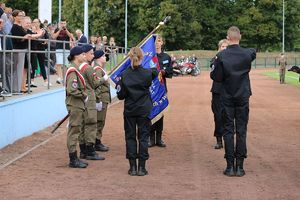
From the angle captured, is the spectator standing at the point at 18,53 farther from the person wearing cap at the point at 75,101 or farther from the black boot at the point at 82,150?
the person wearing cap at the point at 75,101

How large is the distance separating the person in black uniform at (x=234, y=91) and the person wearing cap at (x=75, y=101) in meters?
2.06

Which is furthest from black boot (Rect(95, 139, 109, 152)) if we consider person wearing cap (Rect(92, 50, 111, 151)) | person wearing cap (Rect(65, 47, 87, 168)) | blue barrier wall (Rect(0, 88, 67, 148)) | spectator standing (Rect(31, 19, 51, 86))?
spectator standing (Rect(31, 19, 51, 86))

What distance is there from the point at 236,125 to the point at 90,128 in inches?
100

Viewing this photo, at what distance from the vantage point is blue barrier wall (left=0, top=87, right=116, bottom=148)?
10986mm

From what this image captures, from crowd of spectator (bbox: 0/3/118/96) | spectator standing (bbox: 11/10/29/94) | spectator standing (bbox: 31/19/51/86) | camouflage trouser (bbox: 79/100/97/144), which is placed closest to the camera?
camouflage trouser (bbox: 79/100/97/144)

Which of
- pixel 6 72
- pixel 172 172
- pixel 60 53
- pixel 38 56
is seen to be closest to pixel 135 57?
pixel 172 172

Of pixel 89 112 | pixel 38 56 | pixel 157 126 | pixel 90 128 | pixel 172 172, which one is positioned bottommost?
pixel 172 172

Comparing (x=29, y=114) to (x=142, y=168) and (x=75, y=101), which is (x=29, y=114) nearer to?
(x=75, y=101)

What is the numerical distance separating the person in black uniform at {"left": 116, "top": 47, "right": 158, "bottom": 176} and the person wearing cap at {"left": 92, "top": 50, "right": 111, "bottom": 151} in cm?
138

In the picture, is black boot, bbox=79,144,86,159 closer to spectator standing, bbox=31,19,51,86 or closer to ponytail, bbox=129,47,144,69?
ponytail, bbox=129,47,144,69

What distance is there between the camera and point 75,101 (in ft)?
29.6

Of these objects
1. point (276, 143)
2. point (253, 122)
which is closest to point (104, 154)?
point (276, 143)

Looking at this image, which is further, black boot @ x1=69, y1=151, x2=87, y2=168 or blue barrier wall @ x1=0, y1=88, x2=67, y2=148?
blue barrier wall @ x1=0, y1=88, x2=67, y2=148

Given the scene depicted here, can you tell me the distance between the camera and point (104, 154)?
10.4 meters
